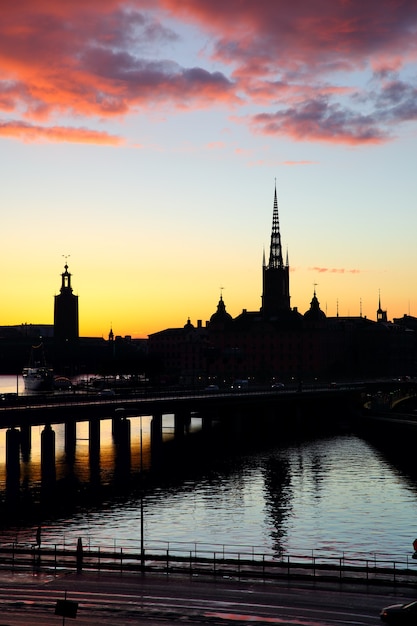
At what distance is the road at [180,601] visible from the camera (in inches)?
1763

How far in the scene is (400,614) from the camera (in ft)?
140

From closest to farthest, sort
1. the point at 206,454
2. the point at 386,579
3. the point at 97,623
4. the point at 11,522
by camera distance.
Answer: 1. the point at 97,623
2. the point at 386,579
3. the point at 11,522
4. the point at 206,454

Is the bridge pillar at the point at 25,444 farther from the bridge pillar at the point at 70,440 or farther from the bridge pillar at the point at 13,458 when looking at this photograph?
the bridge pillar at the point at 13,458

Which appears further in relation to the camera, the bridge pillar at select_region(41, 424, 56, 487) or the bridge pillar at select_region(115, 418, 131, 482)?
the bridge pillar at select_region(115, 418, 131, 482)

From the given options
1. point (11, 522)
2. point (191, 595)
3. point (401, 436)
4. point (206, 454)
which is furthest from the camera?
point (401, 436)

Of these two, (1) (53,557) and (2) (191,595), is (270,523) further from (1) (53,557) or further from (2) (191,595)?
(2) (191,595)

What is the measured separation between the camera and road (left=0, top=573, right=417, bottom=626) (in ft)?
147

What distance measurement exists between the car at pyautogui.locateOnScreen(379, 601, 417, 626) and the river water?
24.8 metres

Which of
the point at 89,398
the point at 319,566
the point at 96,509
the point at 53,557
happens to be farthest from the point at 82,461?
the point at 319,566

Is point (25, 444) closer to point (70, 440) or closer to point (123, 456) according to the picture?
point (70, 440)

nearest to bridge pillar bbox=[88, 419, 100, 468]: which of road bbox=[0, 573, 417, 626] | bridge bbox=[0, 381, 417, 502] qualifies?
bridge bbox=[0, 381, 417, 502]

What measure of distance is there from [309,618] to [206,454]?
96117 mm

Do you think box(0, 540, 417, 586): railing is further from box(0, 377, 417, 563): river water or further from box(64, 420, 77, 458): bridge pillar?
box(64, 420, 77, 458): bridge pillar

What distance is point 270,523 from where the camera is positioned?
83.3m
